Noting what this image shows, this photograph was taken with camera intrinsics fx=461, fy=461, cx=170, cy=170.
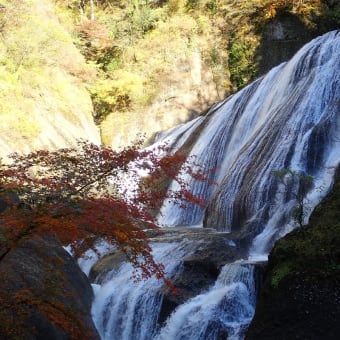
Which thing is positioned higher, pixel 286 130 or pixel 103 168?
pixel 103 168

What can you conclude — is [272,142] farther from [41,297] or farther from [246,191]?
[41,297]

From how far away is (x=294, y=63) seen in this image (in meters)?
15.0

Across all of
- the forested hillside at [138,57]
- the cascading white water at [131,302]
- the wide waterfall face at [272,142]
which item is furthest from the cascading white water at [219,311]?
the forested hillside at [138,57]

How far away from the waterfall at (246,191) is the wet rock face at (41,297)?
99 centimetres

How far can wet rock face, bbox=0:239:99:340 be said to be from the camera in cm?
519

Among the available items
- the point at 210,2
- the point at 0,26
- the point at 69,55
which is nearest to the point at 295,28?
the point at 210,2

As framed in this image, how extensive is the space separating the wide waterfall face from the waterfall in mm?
27

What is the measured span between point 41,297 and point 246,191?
20.4 ft

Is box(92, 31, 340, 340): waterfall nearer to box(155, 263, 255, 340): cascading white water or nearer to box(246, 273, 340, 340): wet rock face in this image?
box(155, 263, 255, 340): cascading white water

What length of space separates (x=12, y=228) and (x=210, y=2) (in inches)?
909

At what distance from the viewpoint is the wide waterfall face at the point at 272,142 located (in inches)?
407

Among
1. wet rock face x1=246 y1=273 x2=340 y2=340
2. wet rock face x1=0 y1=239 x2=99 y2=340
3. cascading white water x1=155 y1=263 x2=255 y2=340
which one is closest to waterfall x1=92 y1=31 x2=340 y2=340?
cascading white water x1=155 y1=263 x2=255 y2=340

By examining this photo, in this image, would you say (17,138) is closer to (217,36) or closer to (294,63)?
(294,63)

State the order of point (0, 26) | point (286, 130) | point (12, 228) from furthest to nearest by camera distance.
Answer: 1. point (0, 26)
2. point (286, 130)
3. point (12, 228)
